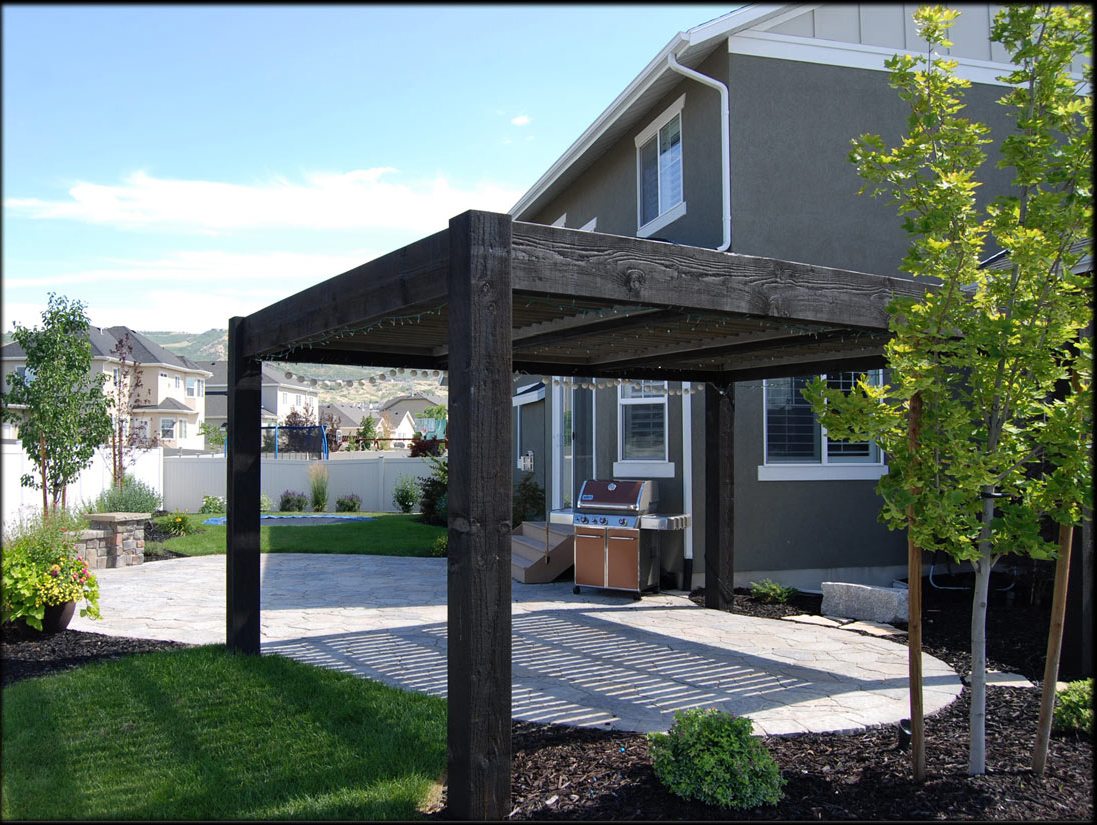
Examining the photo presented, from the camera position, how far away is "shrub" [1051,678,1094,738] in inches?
183

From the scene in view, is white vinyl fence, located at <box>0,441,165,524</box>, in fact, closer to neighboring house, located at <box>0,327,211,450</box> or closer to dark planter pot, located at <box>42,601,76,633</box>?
dark planter pot, located at <box>42,601,76,633</box>

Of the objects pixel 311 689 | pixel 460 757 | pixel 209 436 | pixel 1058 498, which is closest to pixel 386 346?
pixel 311 689

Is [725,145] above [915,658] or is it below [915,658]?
above

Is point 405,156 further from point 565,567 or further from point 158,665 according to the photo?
point 565,567

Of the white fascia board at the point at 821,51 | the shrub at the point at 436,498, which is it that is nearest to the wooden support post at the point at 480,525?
the white fascia board at the point at 821,51

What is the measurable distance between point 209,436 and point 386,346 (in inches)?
1529

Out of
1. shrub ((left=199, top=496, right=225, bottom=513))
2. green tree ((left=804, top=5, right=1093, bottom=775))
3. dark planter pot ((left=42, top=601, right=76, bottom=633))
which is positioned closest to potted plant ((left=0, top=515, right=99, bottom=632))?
dark planter pot ((left=42, top=601, right=76, bottom=633))

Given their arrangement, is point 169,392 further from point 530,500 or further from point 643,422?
point 643,422

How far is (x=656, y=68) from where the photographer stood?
9422 mm

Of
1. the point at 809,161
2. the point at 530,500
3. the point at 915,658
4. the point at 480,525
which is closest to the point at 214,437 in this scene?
the point at 530,500

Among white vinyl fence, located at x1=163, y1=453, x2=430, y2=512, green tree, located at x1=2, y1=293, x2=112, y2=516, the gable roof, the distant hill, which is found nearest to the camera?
green tree, located at x1=2, y1=293, x2=112, y2=516

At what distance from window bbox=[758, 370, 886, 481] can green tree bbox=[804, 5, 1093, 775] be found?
5.54 metres

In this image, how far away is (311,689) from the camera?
Answer: 5742 mm

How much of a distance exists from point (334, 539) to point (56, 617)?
306 inches
